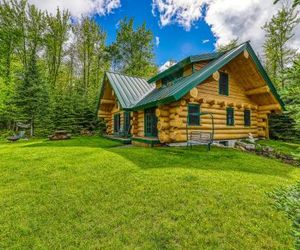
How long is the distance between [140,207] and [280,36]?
912 inches

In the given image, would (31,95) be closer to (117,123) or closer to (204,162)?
(117,123)

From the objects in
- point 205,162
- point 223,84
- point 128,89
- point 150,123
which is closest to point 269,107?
point 223,84

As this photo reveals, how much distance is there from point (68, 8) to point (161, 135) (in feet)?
83.4

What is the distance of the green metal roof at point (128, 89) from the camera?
1380cm

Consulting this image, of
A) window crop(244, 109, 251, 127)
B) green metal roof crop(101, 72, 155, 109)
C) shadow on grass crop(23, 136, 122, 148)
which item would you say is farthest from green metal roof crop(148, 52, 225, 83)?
shadow on grass crop(23, 136, 122, 148)

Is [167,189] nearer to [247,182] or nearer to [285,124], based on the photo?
[247,182]

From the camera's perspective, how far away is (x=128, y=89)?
15.5m

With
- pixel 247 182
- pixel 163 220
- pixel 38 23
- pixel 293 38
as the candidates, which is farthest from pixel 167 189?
pixel 38 23

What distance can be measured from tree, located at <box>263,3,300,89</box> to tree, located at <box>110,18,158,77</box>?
15306 mm

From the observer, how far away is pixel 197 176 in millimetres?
5613

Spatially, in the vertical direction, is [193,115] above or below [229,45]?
below

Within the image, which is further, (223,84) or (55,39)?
(55,39)

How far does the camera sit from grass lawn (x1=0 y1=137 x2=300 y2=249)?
3043 millimetres

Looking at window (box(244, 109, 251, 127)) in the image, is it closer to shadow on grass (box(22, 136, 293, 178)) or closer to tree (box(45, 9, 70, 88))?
shadow on grass (box(22, 136, 293, 178))
